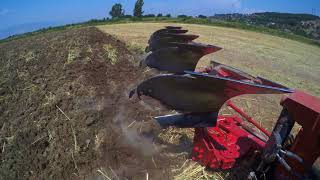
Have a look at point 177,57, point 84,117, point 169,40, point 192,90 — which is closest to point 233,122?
point 192,90

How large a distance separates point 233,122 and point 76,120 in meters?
2.24

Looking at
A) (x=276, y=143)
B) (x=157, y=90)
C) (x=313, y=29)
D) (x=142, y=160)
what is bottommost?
(x=313, y=29)

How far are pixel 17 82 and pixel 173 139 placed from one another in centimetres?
330

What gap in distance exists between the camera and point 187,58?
19.6 ft

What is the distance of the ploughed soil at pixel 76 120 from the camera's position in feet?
14.7

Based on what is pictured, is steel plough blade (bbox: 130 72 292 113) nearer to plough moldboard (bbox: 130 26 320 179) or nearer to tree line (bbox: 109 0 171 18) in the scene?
plough moldboard (bbox: 130 26 320 179)

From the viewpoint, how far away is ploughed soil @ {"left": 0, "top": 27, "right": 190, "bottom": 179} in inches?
176

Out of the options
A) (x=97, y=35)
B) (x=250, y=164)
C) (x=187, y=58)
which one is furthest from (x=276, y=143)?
(x=97, y=35)

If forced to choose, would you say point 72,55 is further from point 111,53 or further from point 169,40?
point 169,40

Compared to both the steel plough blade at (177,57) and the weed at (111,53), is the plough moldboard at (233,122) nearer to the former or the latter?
the steel plough blade at (177,57)

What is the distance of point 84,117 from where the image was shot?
543 centimetres

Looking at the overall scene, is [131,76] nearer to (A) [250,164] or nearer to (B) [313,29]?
(A) [250,164]

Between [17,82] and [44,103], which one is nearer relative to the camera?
[44,103]

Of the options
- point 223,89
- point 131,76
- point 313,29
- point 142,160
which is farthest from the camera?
point 313,29
